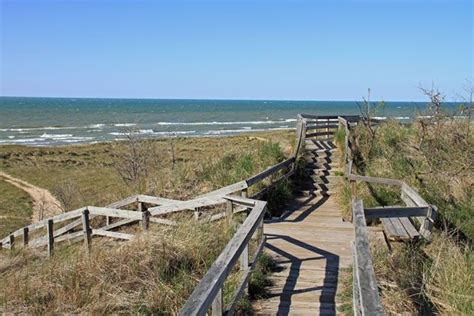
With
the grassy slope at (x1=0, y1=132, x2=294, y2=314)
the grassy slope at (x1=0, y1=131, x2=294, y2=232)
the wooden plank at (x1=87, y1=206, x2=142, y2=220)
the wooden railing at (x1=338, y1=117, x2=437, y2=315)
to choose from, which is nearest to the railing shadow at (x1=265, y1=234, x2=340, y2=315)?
the grassy slope at (x1=0, y1=132, x2=294, y2=314)

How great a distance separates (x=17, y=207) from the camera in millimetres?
21297

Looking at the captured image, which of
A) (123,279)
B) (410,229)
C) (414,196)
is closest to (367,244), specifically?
(123,279)

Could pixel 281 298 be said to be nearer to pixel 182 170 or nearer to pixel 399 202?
pixel 399 202

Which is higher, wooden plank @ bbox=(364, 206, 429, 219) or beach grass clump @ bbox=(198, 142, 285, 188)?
wooden plank @ bbox=(364, 206, 429, 219)

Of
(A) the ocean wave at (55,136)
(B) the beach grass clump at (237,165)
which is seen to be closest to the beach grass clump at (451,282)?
(B) the beach grass clump at (237,165)

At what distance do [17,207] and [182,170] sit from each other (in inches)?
454

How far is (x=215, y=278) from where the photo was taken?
3412 mm

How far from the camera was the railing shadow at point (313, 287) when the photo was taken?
527 cm

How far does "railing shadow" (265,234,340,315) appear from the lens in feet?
17.3

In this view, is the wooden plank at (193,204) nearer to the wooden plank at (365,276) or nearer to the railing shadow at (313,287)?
the railing shadow at (313,287)

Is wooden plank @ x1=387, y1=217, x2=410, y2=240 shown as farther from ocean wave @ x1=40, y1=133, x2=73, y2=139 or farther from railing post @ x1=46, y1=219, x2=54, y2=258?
ocean wave @ x1=40, y1=133, x2=73, y2=139

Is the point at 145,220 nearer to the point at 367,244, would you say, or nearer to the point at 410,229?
the point at 410,229

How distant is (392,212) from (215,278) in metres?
2.96

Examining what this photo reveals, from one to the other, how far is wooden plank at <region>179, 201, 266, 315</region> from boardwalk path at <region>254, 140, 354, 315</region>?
3.32 ft
